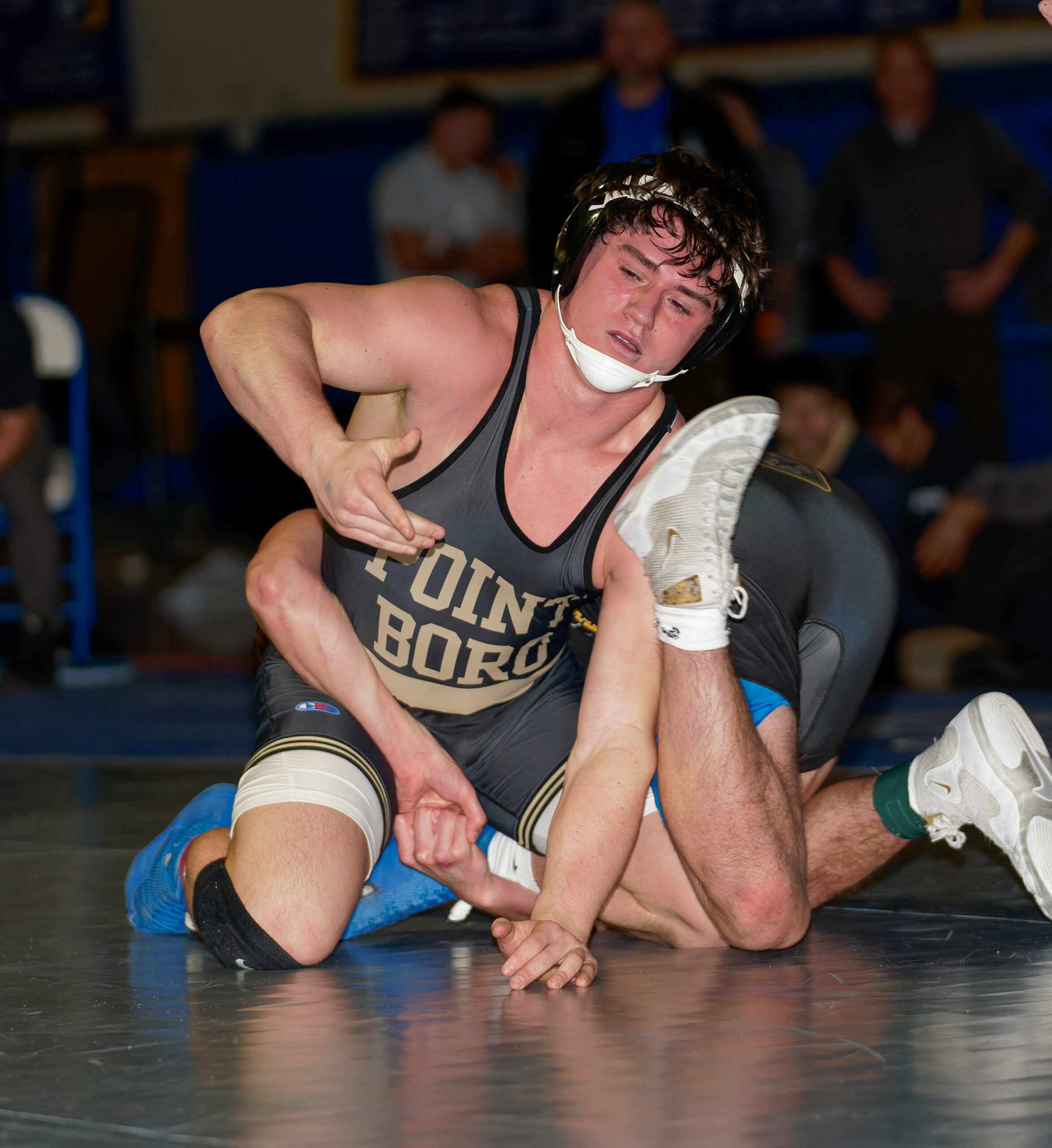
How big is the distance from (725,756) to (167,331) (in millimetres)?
5732

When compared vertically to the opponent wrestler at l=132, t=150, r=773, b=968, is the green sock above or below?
below

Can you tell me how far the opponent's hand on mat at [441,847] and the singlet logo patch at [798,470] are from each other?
763mm

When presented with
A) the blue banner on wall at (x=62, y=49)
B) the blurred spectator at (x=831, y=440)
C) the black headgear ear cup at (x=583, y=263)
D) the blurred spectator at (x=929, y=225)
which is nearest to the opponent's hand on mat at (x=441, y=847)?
the black headgear ear cup at (x=583, y=263)

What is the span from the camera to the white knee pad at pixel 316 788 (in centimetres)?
223

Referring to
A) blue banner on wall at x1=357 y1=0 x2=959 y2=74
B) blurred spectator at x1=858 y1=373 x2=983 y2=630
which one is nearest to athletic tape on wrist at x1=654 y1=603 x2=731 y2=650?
blurred spectator at x1=858 y1=373 x2=983 y2=630

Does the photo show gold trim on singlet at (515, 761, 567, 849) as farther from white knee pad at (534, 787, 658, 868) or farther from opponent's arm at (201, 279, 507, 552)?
opponent's arm at (201, 279, 507, 552)

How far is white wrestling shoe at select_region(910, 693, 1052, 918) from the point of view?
2203 mm

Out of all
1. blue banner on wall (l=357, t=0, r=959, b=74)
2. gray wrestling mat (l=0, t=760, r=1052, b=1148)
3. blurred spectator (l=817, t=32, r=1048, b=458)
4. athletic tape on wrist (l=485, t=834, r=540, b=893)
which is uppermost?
blue banner on wall (l=357, t=0, r=959, b=74)

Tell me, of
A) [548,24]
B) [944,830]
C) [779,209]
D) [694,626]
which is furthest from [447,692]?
[548,24]

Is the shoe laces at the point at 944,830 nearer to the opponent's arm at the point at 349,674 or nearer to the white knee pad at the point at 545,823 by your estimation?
the white knee pad at the point at 545,823

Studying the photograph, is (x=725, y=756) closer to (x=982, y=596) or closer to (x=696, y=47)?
(x=982, y=596)

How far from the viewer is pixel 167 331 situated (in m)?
7.30

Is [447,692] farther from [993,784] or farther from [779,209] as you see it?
[779,209]

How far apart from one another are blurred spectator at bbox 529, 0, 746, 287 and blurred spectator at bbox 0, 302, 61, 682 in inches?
68.9
